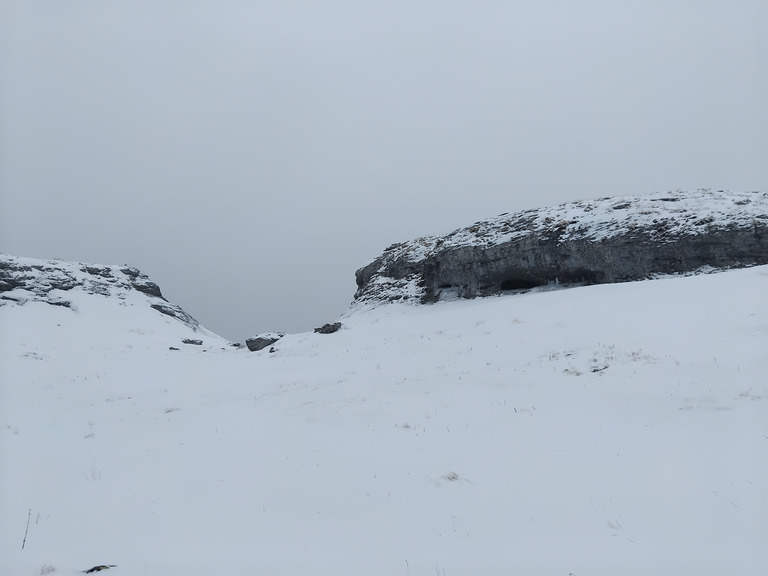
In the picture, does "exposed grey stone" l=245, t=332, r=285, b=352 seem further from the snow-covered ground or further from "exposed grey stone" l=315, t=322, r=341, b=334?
the snow-covered ground

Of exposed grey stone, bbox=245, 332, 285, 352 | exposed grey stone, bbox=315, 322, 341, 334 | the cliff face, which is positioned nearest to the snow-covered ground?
the cliff face

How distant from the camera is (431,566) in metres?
5.02

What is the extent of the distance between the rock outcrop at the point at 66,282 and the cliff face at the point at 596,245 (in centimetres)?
2815

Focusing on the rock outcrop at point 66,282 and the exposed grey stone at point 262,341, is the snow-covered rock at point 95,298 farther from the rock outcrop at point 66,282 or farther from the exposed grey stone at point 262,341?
the exposed grey stone at point 262,341

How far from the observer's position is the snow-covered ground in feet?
17.3

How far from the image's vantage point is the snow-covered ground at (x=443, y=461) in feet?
17.3

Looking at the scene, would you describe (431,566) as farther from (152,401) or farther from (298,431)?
(152,401)

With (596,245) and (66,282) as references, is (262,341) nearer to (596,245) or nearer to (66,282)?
(596,245)

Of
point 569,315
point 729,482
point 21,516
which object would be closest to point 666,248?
point 569,315

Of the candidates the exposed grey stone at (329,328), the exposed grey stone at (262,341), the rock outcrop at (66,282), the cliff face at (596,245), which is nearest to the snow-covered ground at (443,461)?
the cliff face at (596,245)

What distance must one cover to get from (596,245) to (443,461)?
23.6m

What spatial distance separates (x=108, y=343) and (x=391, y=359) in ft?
82.2

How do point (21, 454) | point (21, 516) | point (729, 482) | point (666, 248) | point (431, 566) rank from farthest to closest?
point (666, 248) → point (21, 454) → point (21, 516) → point (729, 482) → point (431, 566)

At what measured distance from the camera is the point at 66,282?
1807 inches
